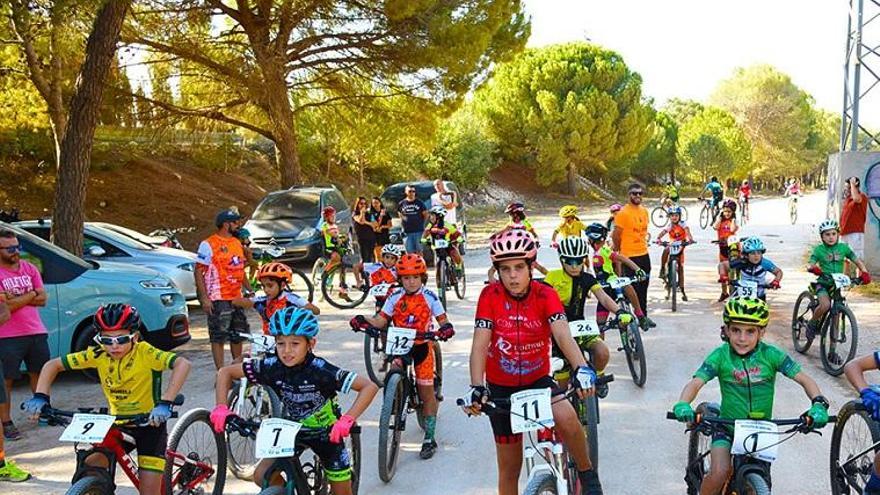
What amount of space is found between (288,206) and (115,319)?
46.5 feet

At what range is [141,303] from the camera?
8.73 m

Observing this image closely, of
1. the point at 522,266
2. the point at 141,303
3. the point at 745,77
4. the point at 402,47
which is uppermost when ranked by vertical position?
the point at 745,77

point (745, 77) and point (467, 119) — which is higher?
point (745, 77)

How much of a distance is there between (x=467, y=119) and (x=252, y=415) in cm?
3775

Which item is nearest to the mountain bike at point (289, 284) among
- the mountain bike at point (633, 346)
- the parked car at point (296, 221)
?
the parked car at point (296, 221)

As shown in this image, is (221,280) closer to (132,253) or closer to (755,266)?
(132,253)

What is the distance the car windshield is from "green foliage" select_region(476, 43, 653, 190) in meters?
31.0

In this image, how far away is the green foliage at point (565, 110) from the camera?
47625 mm

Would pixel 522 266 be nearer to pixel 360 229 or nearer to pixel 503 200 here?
pixel 360 229

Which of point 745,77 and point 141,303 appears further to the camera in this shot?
point 745,77

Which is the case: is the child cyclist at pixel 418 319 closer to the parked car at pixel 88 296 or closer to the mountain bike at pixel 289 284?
the mountain bike at pixel 289 284

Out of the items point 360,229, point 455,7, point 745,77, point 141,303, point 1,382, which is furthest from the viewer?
point 745,77

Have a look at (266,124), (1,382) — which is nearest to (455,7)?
(266,124)

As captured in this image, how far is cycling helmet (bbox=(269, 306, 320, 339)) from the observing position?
407 centimetres
